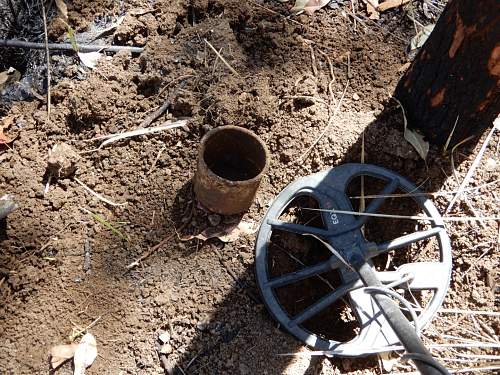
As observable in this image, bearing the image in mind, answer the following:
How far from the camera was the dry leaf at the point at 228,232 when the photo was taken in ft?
6.79

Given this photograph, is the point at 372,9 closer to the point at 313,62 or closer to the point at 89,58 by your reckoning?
the point at 313,62

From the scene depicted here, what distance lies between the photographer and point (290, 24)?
7.84 feet

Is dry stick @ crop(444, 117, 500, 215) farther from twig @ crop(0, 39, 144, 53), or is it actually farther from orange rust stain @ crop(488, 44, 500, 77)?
twig @ crop(0, 39, 144, 53)

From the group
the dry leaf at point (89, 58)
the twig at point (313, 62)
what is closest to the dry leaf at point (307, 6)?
the twig at point (313, 62)

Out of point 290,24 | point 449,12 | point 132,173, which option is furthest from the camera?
point 290,24

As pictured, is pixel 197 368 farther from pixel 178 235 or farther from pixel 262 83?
pixel 262 83

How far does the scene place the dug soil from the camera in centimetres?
194

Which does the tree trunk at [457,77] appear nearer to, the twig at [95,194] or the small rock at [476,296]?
the small rock at [476,296]

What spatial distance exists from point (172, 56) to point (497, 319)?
1.66 meters

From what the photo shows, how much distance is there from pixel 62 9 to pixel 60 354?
4.87ft

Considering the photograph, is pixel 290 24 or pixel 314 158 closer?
pixel 314 158

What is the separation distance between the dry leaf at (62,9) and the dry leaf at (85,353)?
54.9 inches

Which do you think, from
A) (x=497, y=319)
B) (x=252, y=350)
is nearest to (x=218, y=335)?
(x=252, y=350)

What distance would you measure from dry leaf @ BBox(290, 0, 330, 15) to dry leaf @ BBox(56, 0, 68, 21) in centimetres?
101
